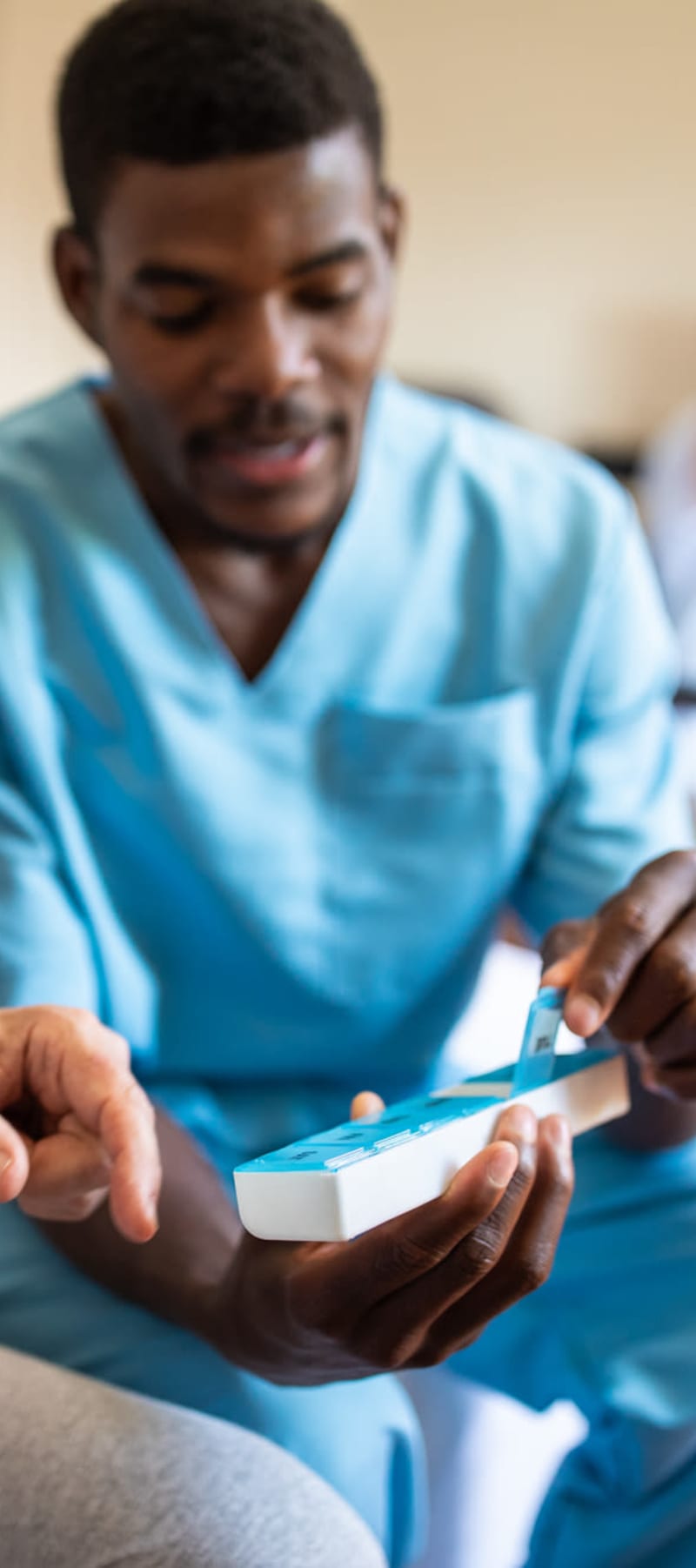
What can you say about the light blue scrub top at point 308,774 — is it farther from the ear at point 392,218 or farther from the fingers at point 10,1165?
the fingers at point 10,1165

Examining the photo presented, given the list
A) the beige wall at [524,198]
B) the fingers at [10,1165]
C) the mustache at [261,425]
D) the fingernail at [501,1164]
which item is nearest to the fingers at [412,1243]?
the fingernail at [501,1164]

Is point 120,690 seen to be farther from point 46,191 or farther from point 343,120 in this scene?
point 46,191

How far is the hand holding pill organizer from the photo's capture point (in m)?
0.47

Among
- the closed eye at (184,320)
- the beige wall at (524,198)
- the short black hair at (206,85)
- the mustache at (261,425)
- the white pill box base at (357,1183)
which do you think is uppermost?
the short black hair at (206,85)

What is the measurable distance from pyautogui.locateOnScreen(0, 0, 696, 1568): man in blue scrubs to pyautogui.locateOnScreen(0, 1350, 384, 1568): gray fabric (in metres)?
0.08

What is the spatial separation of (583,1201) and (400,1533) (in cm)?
19

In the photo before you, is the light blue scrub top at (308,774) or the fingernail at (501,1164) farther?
the light blue scrub top at (308,774)

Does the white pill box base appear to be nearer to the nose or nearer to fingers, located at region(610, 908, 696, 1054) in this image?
fingers, located at region(610, 908, 696, 1054)

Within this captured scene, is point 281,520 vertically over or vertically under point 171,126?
under

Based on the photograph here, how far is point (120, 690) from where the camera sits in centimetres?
86

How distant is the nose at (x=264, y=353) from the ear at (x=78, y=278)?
0.11 meters

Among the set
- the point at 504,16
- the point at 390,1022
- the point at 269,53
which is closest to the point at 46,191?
the point at 504,16

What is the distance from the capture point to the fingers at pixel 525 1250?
0.52 meters

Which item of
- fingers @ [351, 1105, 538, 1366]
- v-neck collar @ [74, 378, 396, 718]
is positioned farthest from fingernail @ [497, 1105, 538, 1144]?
v-neck collar @ [74, 378, 396, 718]
